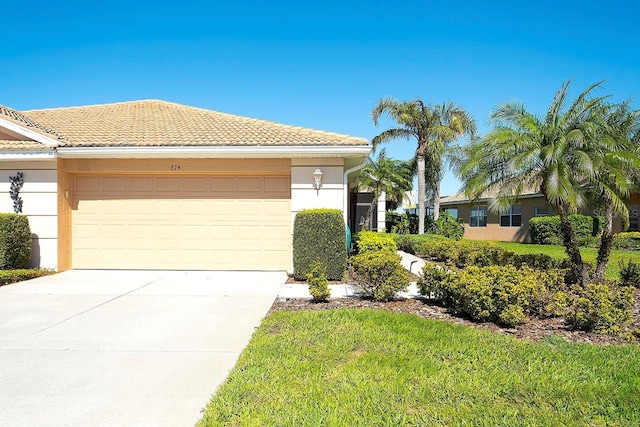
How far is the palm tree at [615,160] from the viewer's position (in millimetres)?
6805

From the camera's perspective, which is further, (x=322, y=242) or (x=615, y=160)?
(x=322, y=242)

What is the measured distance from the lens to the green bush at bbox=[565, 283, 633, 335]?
190 inches

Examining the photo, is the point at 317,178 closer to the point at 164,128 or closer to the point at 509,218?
the point at 164,128

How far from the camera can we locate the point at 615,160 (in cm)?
694

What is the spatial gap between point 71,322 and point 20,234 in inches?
201

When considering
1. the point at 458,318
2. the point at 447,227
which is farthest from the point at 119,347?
the point at 447,227

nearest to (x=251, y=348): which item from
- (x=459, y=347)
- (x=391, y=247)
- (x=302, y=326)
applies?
(x=302, y=326)

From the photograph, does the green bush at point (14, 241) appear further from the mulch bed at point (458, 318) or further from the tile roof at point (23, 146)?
the mulch bed at point (458, 318)

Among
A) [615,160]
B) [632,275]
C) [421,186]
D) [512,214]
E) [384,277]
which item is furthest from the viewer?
[512,214]

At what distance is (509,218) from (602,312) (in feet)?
73.6

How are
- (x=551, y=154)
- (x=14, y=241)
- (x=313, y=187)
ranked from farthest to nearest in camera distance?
(x=313, y=187) < (x=14, y=241) < (x=551, y=154)

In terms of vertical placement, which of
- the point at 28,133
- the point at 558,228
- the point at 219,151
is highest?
the point at 28,133

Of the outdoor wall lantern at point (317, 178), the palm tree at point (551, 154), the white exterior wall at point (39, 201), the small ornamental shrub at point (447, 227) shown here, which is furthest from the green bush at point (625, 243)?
the white exterior wall at point (39, 201)

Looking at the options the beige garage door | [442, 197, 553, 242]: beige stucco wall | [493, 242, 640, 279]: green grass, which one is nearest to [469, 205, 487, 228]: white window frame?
[442, 197, 553, 242]: beige stucco wall
